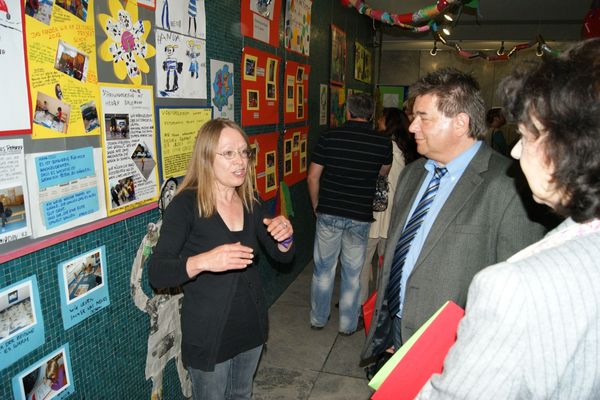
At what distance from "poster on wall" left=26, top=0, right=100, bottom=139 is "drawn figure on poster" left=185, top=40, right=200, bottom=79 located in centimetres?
70

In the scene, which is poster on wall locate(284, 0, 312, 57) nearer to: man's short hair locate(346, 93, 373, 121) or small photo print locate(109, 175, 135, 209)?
man's short hair locate(346, 93, 373, 121)

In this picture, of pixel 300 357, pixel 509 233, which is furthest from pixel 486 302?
pixel 300 357

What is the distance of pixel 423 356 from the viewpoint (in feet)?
3.54

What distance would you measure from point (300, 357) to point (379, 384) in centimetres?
229

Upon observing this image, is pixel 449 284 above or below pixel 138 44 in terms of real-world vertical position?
below

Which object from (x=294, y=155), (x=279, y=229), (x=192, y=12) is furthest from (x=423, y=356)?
(x=294, y=155)

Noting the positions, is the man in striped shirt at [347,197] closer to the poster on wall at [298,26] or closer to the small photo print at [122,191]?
Result: the poster on wall at [298,26]

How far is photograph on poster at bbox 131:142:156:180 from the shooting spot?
1.98 m

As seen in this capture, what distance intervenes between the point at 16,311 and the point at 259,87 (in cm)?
234

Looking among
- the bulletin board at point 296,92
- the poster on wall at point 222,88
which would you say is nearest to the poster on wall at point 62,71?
the poster on wall at point 222,88

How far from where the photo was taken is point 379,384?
45.4 inches

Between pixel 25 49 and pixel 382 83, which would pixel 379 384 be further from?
pixel 382 83

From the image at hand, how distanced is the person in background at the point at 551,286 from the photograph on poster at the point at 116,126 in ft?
4.95

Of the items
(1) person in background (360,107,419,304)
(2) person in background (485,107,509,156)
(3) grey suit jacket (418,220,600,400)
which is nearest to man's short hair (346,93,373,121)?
(1) person in background (360,107,419,304)
